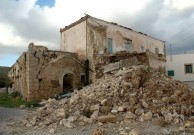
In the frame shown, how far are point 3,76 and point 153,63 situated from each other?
16.8m

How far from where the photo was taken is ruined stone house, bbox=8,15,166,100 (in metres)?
18.7

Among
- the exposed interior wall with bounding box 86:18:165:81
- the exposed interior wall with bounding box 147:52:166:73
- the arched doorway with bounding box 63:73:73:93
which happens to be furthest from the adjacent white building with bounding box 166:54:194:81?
the arched doorway with bounding box 63:73:73:93

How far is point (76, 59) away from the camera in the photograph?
20.8m

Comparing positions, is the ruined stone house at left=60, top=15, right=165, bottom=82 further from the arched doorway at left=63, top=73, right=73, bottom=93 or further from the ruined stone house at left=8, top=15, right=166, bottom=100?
the arched doorway at left=63, top=73, right=73, bottom=93

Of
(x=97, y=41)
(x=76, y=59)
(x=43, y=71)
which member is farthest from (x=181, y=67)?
(x=43, y=71)

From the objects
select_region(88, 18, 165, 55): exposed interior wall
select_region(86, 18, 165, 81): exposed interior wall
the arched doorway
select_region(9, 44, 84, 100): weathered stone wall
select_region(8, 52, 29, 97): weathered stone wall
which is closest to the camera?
select_region(9, 44, 84, 100): weathered stone wall

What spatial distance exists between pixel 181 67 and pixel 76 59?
45.1 ft

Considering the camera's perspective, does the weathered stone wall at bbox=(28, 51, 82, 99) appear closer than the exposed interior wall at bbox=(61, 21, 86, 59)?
Yes

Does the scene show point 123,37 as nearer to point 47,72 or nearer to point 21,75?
point 47,72

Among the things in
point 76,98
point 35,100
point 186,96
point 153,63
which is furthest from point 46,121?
point 153,63

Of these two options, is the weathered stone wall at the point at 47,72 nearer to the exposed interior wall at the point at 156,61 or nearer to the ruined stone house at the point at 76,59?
the ruined stone house at the point at 76,59

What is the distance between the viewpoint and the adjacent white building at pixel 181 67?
97.9ft

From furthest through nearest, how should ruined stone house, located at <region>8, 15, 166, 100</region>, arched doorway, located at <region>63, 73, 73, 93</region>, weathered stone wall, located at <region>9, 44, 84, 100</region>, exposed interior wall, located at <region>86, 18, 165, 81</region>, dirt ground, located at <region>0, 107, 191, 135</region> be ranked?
exposed interior wall, located at <region>86, 18, 165, 81</region> → arched doorway, located at <region>63, 73, 73, 93</region> → ruined stone house, located at <region>8, 15, 166, 100</region> → weathered stone wall, located at <region>9, 44, 84, 100</region> → dirt ground, located at <region>0, 107, 191, 135</region>

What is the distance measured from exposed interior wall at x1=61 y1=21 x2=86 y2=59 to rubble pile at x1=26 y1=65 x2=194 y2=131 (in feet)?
31.5
